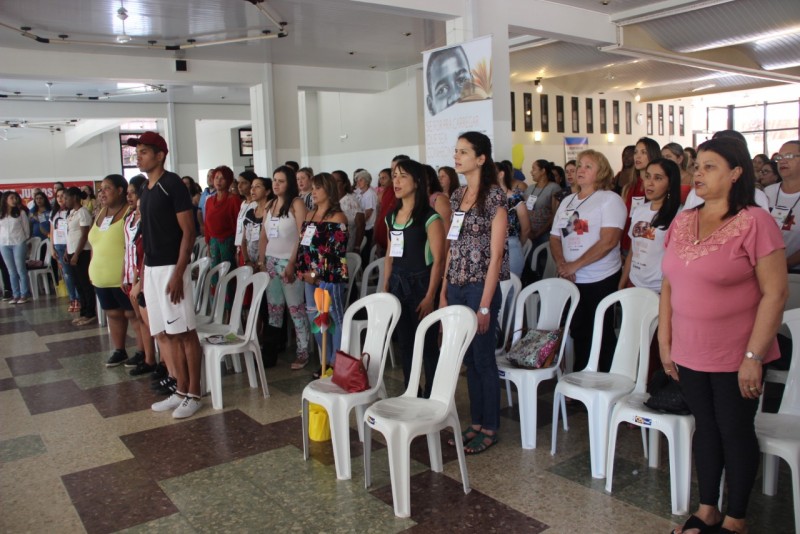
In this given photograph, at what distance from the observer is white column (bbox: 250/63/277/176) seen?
10109 millimetres

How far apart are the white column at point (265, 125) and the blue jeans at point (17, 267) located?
355cm

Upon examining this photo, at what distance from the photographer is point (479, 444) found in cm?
328

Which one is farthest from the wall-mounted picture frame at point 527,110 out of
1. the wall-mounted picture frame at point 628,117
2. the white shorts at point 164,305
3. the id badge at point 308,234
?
the white shorts at point 164,305

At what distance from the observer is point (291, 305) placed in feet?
15.7

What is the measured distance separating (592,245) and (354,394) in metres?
1.62

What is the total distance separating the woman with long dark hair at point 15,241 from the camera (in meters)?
8.38

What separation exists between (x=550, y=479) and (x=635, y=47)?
7039mm

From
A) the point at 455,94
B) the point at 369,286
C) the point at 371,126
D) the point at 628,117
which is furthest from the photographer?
the point at 628,117

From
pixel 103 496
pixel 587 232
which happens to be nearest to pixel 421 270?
pixel 587 232

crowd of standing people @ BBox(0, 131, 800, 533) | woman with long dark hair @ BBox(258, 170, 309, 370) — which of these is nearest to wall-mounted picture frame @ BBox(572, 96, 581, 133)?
crowd of standing people @ BBox(0, 131, 800, 533)

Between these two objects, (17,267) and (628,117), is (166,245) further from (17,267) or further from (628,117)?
(628,117)

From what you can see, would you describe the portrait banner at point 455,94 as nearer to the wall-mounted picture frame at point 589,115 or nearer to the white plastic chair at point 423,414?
the white plastic chair at point 423,414

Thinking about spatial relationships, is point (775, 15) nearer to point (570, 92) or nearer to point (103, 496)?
point (570, 92)

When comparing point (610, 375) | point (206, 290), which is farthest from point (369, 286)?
point (610, 375)
